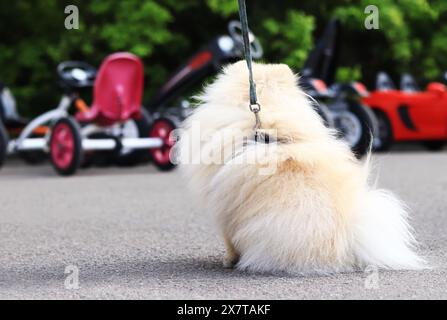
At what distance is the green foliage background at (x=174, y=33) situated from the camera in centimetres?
1375

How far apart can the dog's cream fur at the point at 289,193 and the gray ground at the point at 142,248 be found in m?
0.11

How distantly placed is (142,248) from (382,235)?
1.47 metres

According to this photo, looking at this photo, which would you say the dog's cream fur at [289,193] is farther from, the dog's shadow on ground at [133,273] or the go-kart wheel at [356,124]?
the go-kart wheel at [356,124]

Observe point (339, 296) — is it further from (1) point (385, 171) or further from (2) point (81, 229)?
(1) point (385, 171)

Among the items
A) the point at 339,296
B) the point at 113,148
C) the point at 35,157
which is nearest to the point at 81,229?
the point at 339,296

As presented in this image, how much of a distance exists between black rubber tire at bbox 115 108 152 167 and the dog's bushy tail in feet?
21.8

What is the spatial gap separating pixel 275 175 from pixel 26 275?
1230 millimetres

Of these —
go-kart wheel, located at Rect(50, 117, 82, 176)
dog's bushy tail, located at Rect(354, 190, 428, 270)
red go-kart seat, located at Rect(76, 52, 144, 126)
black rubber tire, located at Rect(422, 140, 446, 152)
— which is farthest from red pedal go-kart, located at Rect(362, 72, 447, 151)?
dog's bushy tail, located at Rect(354, 190, 428, 270)

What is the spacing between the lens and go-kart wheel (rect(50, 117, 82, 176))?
9.70m

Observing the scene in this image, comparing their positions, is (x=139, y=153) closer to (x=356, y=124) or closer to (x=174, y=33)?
(x=356, y=124)

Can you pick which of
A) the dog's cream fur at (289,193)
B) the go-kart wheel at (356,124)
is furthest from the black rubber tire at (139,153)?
the dog's cream fur at (289,193)

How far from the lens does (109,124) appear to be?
1059 cm

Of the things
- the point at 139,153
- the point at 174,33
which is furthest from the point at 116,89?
the point at 174,33

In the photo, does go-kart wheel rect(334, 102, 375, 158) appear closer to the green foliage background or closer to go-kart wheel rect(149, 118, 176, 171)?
the green foliage background
